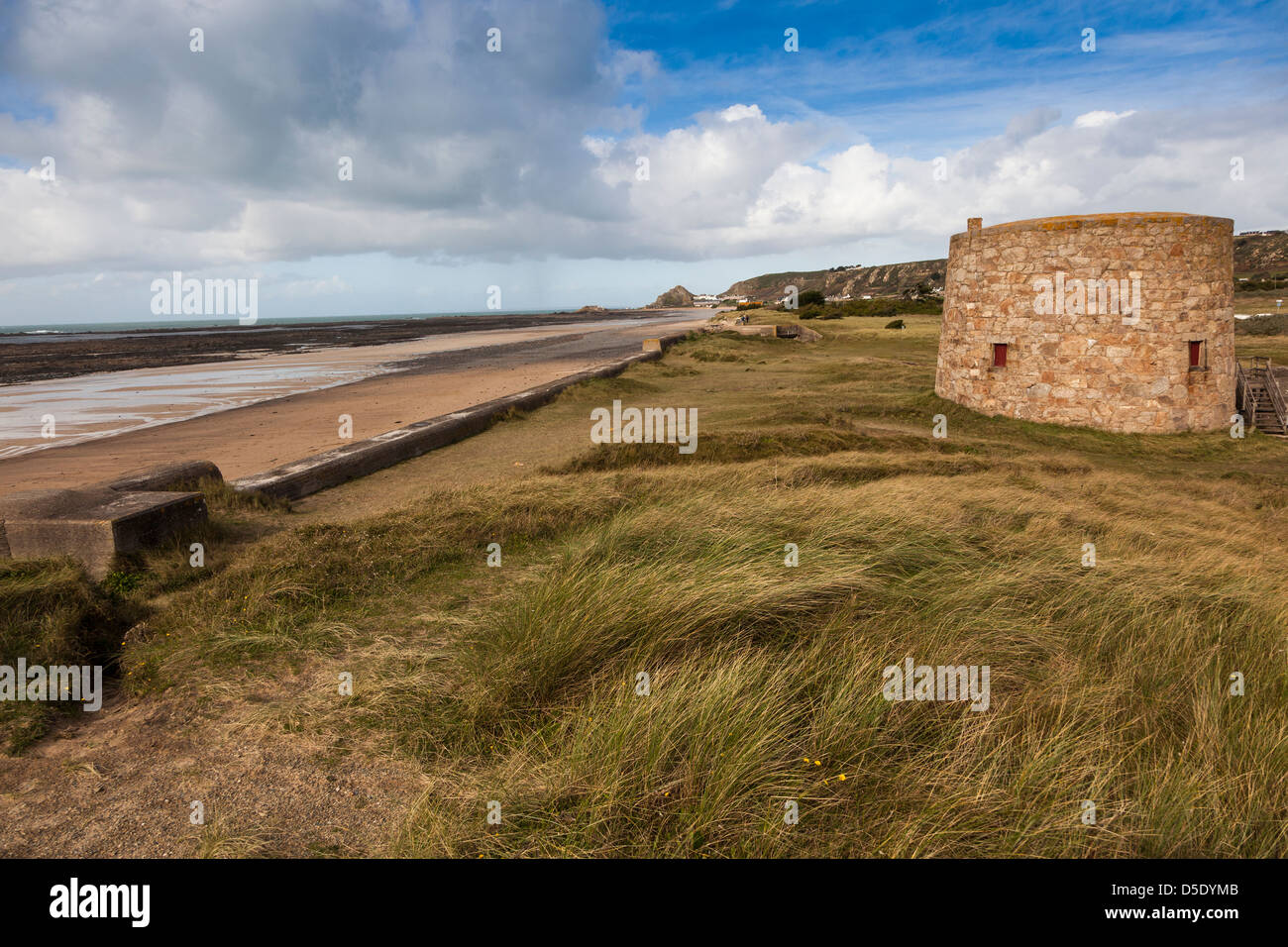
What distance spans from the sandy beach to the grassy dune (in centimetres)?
564

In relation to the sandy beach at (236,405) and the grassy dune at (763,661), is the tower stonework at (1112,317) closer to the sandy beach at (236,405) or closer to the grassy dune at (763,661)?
the grassy dune at (763,661)

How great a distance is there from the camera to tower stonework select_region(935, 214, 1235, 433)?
1212cm

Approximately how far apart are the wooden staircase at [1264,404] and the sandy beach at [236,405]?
51.1ft

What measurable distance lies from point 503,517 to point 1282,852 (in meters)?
5.24

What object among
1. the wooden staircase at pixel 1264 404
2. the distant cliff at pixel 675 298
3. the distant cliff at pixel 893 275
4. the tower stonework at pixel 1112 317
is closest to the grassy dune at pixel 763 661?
the tower stonework at pixel 1112 317

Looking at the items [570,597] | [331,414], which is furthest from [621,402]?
[570,597]

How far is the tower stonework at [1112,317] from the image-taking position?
39.8ft

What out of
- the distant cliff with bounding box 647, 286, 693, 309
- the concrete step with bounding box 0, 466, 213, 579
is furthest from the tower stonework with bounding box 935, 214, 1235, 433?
the distant cliff with bounding box 647, 286, 693, 309

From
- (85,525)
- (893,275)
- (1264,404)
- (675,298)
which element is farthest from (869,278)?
(85,525)

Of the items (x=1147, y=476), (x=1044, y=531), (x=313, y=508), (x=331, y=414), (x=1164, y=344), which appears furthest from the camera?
(x=331, y=414)

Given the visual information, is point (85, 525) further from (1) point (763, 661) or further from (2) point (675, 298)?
(2) point (675, 298)

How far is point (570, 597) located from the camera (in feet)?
12.8
